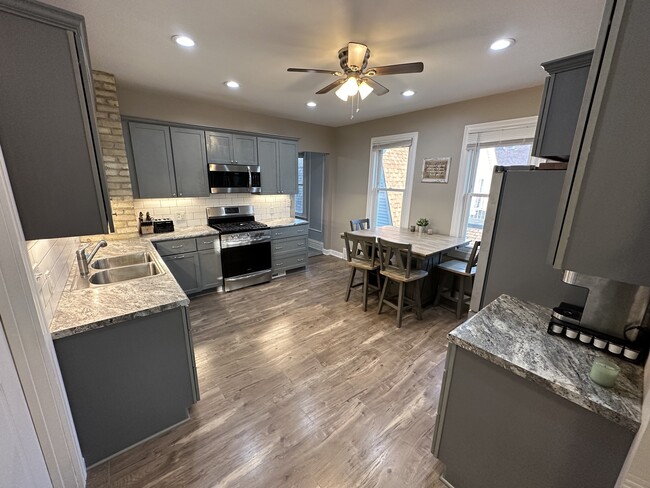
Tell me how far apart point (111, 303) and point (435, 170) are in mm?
4026

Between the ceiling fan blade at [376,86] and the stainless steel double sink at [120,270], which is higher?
the ceiling fan blade at [376,86]

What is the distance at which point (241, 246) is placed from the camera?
3.84 m

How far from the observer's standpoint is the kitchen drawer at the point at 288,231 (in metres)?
4.24

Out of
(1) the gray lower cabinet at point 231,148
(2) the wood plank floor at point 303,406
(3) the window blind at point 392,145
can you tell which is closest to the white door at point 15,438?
(2) the wood plank floor at point 303,406

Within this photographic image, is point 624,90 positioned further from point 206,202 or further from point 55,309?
point 206,202

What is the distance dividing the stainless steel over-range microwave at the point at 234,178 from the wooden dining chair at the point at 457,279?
9.98 feet

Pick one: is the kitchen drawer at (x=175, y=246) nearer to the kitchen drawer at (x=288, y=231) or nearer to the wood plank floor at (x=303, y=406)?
the wood plank floor at (x=303, y=406)

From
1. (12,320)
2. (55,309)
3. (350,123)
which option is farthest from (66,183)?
(350,123)

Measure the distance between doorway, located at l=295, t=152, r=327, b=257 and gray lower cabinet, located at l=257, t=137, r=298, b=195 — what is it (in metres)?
1.18

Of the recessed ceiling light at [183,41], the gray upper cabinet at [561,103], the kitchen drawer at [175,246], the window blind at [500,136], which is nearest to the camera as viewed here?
the gray upper cabinet at [561,103]

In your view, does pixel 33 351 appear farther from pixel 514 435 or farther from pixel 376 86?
pixel 376 86

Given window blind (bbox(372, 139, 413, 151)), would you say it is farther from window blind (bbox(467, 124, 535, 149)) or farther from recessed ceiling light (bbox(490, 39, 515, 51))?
recessed ceiling light (bbox(490, 39, 515, 51))

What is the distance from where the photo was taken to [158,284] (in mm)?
1831

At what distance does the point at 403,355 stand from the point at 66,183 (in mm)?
2746
